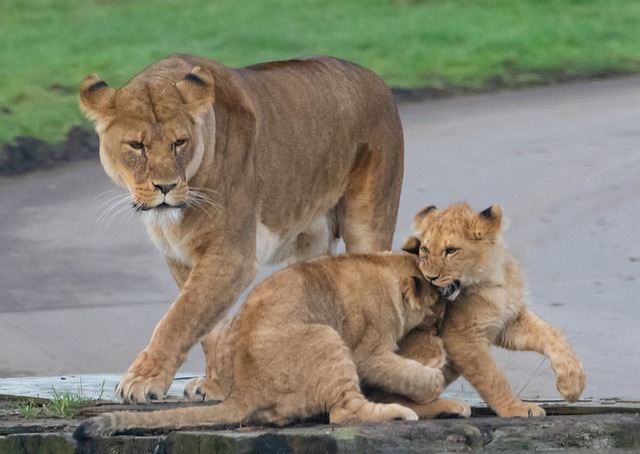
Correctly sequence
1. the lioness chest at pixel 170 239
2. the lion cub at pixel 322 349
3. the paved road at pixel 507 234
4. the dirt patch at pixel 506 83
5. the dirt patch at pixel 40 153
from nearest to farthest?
the lion cub at pixel 322 349 < the lioness chest at pixel 170 239 < the paved road at pixel 507 234 < the dirt patch at pixel 40 153 < the dirt patch at pixel 506 83

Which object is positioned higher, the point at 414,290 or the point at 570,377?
the point at 414,290

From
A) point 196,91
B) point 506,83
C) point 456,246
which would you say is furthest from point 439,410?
point 506,83

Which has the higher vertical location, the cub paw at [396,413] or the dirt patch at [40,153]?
the cub paw at [396,413]

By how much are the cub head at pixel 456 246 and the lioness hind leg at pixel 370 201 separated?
1.44m

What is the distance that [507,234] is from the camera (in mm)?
12352

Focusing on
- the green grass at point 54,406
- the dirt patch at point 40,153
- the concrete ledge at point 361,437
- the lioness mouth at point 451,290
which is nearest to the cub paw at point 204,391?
the green grass at point 54,406

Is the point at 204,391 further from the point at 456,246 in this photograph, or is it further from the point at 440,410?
the point at 456,246

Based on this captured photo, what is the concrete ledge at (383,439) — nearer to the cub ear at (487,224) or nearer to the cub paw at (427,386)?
the cub paw at (427,386)

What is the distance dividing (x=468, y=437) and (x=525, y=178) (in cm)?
912

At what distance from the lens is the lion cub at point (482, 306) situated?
5508mm

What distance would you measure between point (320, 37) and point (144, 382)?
12907mm

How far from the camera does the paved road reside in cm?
1001

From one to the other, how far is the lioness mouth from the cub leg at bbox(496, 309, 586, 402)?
300 millimetres

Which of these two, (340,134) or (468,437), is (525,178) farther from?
(468,437)
